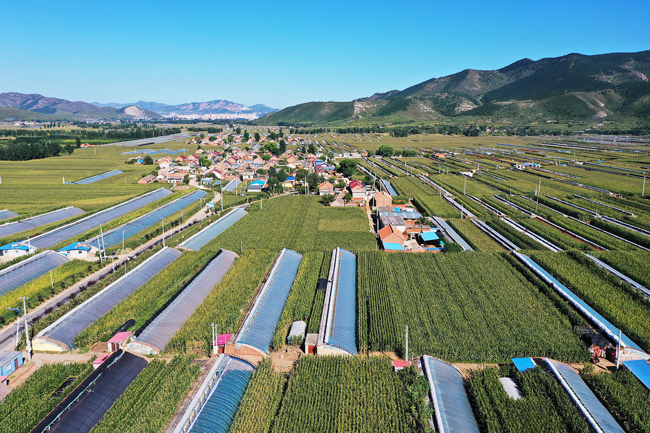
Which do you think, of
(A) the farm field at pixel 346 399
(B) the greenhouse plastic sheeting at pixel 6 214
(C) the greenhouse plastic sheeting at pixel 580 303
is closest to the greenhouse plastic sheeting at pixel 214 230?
(A) the farm field at pixel 346 399

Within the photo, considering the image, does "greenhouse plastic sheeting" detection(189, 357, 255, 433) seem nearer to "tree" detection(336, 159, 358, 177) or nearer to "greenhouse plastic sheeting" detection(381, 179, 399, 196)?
"greenhouse plastic sheeting" detection(381, 179, 399, 196)

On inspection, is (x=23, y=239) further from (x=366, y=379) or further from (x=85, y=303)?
(x=366, y=379)

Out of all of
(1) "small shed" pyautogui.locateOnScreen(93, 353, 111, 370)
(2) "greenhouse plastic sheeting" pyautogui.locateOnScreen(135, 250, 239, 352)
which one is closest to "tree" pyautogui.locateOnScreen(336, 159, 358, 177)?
(2) "greenhouse plastic sheeting" pyautogui.locateOnScreen(135, 250, 239, 352)

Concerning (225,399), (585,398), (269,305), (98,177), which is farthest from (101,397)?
(98,177)

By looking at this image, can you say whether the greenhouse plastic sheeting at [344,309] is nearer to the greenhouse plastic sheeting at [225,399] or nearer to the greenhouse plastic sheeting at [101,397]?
the greenhouse plastic sheeting at [225,399]

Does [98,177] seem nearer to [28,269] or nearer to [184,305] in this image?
[28,269]


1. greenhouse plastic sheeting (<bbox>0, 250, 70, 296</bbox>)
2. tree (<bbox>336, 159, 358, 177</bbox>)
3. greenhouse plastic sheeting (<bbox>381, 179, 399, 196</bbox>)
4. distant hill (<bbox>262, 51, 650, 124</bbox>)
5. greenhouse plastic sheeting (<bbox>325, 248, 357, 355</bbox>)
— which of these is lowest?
greenhouse plastic sheeting (<bbox>325, 248, 357, 355</bbox>)
